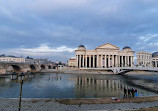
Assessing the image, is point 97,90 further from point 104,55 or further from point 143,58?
point 143,58

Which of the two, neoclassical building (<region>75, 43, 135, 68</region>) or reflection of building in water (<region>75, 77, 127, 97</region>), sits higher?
neoclassical building (<region>75, 43, 135, 68</region>)

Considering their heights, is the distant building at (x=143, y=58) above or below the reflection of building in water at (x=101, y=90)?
above

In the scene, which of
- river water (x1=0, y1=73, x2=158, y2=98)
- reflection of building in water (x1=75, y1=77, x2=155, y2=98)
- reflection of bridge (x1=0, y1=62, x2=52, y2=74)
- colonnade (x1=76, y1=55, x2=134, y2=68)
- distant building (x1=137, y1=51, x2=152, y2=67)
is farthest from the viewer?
distant building (x1=137, y1=51, x2=152, y2=67)

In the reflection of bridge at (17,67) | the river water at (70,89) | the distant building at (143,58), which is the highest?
the distant building at (143,58)

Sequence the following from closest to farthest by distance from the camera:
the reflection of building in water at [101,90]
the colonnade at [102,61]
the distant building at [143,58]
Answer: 1. the reflection of building in water at [101,90]
2. the colonnade at [102,61]
3. the distant building at [143,58]

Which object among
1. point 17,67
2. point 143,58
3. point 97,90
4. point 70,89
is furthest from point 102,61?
point 70,89

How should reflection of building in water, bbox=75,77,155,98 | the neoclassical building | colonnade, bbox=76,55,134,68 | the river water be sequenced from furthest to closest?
colonnade, bbox=76,55,134,68
the neoclassical building
reflection of building in water, bbox=75,77,155,98
the river water

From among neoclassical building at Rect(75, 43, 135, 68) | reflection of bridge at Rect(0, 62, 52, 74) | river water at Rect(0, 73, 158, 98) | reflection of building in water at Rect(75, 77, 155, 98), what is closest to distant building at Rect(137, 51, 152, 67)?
neoclassical building at Rect(75, 43, 135, 68)

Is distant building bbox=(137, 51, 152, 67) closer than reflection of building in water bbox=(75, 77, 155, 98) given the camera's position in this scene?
No

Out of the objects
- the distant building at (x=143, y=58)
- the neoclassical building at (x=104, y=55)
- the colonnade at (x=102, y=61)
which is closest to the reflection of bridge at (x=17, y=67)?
the colonnade at (x=102, y=61)

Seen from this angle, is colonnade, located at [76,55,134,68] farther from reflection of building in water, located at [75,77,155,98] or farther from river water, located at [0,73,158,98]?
reflection of building in water, located at [75,77,155,98]

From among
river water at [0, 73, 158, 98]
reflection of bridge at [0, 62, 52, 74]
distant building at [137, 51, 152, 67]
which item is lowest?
river water at [0, 73, 158, 98]

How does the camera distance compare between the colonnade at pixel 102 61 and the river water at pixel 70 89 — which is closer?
the river water at pixel 70 89

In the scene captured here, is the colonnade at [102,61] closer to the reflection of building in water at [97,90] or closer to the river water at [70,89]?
the river water at [70,89]
